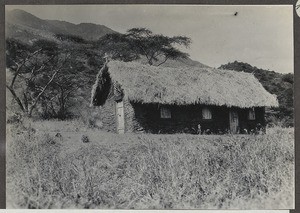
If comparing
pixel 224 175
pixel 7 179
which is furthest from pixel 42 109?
pixel 224 175

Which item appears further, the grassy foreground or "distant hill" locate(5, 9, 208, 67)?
"distant hill" locate(5, 9, 208, 67)

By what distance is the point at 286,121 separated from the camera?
9.87m

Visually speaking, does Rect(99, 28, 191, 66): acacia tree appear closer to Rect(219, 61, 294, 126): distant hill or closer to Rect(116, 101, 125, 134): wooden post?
Rect(116, 101, 125, 134): wooden post

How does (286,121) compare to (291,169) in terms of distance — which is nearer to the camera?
(291,169)

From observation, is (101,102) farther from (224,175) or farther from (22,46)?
(224,175)

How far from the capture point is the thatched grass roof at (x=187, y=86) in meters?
11.4

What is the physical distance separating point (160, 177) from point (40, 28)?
3658mm

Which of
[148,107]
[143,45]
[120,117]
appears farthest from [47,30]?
[148,107]

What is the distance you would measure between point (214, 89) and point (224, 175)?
4450 mm

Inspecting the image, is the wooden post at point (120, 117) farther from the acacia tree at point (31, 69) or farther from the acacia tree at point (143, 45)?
the acacia tree at point (31, 69)

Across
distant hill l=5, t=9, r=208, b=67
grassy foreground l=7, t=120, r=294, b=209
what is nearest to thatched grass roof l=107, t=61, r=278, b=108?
distant hill l=5, t=9, r=208, b=67

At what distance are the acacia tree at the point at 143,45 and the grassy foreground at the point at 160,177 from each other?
2263 millimetres

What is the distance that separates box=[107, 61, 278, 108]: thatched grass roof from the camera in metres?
11.4

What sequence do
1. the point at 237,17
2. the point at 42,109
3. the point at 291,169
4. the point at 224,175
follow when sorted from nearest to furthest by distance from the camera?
the point at 224,175 < the point at 291,169 < the point at 237,17 < the point at 42,109
